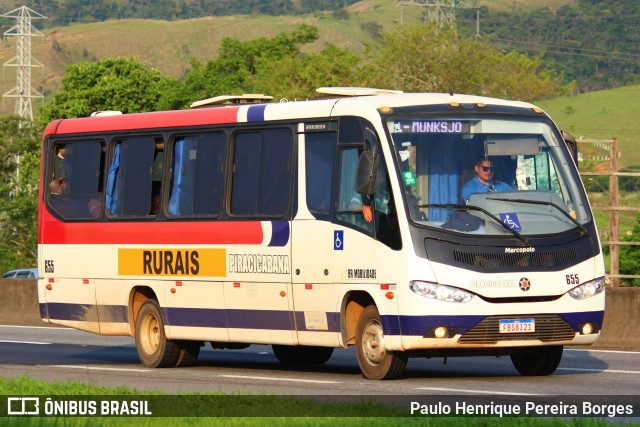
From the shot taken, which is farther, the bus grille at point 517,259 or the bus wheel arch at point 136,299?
the bus wheel arch at point 136,299

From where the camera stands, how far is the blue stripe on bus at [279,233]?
17469mm

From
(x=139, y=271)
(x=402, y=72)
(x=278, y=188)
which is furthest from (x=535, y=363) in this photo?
(x=402, y=72)

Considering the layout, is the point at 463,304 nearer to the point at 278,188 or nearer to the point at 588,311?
the point at 588,311

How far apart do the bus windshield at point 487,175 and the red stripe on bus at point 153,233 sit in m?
2.61

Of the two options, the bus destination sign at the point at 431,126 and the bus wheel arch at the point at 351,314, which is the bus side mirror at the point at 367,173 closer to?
the bus destination sign at the point at 431,126

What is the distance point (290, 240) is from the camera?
1739cm

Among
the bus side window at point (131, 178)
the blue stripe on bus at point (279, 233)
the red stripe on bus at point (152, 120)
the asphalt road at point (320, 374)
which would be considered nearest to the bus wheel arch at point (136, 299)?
the asphalt road at point (320, 374)

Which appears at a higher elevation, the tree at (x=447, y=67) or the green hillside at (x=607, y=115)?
the green hillside at (x=607, y=115)

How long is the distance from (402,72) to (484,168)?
131ft

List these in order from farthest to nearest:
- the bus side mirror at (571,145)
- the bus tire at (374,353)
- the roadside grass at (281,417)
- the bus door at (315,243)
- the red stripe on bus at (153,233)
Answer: the red stripe on bus at (153,233), the bus side mirror at (571,145), the bus door at (315,243), the bus tire at (374,353), the roadside grass at (281,417)

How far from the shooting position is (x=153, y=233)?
1964 cm

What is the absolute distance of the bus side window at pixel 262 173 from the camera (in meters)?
17.8

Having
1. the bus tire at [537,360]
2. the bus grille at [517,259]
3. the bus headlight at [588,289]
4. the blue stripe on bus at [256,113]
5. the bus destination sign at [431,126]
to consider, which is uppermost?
the blue stripe on bus at [256,113]

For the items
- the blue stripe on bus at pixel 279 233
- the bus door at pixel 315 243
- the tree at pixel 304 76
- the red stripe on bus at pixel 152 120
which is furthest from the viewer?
the tree at pixel 304 76
